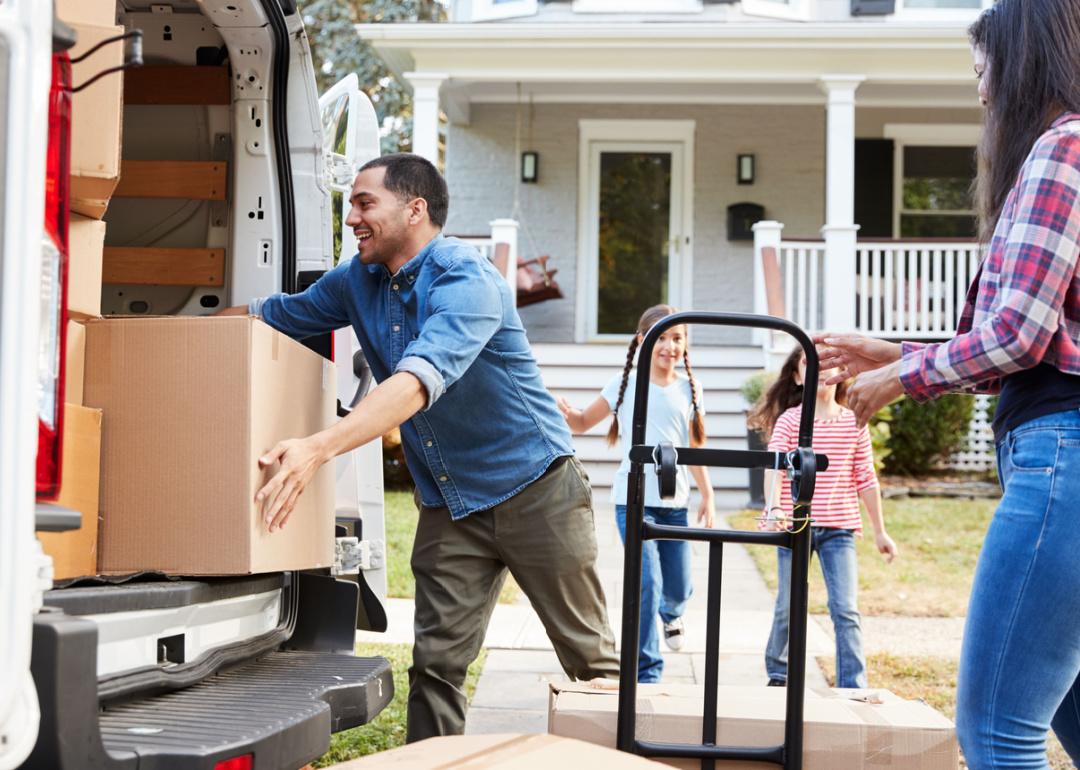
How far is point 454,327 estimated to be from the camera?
302cm

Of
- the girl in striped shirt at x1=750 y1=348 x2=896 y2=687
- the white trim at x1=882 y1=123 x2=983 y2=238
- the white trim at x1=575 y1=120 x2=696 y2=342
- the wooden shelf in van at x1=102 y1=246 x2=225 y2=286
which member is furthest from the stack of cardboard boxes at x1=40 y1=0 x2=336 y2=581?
the white trim at x1=882 y1=123 x2=983 y2=238

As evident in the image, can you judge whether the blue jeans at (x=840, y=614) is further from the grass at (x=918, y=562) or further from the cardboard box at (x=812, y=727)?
the grass at (x=918, y=562)

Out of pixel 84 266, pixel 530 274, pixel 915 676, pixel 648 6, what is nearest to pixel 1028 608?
pixel 84 266

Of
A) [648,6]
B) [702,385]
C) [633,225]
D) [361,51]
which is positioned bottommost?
[702,385]

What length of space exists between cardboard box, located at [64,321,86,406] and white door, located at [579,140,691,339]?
452 inches

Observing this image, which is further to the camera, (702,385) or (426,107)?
(426,107)

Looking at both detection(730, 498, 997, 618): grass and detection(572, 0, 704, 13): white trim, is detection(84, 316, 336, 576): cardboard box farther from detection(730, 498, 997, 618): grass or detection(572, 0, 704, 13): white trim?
detection(572, 0, 704, 13): white trim

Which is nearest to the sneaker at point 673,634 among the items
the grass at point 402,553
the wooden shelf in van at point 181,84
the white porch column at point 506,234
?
the grass at point 402,553

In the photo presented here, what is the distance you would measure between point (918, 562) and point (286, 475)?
6.38 meters

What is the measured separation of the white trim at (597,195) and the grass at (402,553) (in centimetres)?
417

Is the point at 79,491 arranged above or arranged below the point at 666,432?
below

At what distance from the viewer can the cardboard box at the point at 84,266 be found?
2.34 metres

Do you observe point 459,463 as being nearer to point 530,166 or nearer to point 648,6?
point 530,166

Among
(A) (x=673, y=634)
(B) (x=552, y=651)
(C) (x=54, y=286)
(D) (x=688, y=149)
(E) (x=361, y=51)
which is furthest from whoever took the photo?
(E) (x=361, y=51)
